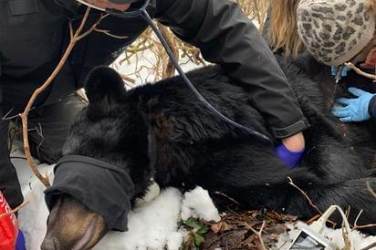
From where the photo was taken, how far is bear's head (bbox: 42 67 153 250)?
79.5 inches

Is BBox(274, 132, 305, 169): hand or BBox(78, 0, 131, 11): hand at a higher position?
BBox(78, 0, 131, 11): hand

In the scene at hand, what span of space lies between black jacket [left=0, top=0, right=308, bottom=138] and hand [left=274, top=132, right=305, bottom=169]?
5 centimetres

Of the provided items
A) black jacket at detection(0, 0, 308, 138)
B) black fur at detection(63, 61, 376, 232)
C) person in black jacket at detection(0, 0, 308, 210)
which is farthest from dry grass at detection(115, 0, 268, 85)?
black fur at detection(63, 61, 376, 232)

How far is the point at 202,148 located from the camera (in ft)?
7.89

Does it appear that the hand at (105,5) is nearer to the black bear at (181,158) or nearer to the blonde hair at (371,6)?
the black bear at (181,158)

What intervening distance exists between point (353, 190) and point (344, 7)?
0.94 meters

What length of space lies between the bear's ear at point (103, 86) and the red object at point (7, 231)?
2.08ft

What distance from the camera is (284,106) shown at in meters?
2.50

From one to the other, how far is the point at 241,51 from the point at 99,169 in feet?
3.43

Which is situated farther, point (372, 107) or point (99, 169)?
point (372, 107)

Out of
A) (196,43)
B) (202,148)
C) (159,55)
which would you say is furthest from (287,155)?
(159,55)

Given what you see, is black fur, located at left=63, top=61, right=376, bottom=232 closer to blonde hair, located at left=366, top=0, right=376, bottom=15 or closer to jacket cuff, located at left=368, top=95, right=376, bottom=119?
jacket cuff, located at left=368, top=95, right=376, bottom=119

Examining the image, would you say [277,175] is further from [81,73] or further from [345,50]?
[81,73]

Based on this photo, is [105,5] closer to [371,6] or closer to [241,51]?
[241,51]
